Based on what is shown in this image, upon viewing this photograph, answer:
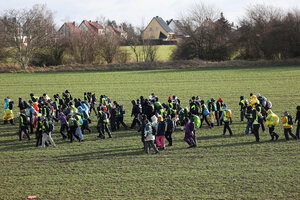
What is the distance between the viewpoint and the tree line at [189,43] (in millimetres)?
56281

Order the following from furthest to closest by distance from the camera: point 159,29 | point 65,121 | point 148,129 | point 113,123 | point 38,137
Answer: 1. point 159,29
2. point 113,123
3. point 65,121
4. point 38,137
5. point 148,129

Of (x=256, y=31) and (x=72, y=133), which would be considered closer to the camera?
(x=72, y=133)

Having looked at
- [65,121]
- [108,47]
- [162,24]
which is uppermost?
[162,24]

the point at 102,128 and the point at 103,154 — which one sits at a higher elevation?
the point at 102,128

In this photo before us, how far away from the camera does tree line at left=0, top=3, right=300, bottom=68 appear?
56.3 m

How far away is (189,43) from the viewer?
63156mm

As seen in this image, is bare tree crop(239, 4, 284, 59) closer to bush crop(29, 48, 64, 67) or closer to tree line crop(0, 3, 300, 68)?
tree line crop(0, 3, 300, 68)

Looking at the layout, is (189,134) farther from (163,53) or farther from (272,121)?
(163,53)

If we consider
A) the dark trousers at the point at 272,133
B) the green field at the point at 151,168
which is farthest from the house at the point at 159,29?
the dark trousers at the point at 272,133

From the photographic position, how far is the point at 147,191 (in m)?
9.83

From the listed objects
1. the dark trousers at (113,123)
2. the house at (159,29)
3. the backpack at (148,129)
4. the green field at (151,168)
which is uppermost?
the house at (159,29)

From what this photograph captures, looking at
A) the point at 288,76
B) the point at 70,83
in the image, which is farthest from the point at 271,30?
the point at 70,83

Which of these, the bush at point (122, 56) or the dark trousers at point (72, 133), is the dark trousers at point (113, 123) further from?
the bush at point (122, 56)

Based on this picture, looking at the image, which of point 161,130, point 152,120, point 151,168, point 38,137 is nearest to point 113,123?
point 152,120
